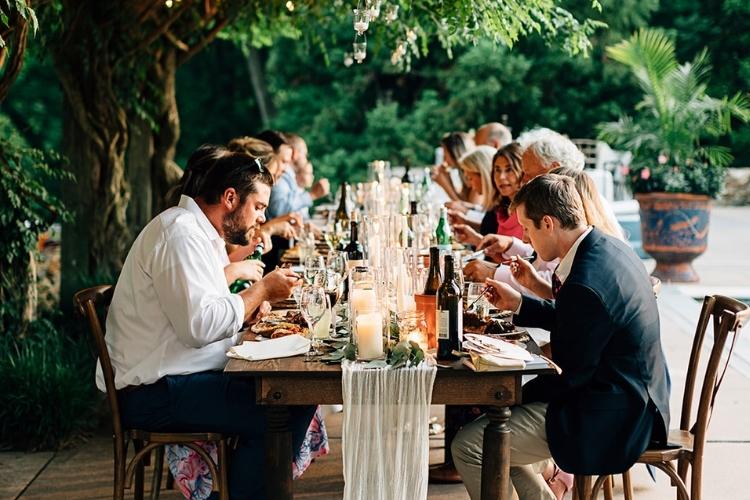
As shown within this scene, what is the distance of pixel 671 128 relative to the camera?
1016 centimetres

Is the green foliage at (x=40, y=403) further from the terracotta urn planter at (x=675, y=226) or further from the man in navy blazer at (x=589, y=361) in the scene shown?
the terracotta urn planter at (x=675, y=226)

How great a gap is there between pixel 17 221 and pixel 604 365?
10.6 feet

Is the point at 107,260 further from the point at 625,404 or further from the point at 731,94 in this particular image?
the point at 731,94

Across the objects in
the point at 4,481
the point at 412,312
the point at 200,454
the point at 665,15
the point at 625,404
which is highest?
the point at 665,15

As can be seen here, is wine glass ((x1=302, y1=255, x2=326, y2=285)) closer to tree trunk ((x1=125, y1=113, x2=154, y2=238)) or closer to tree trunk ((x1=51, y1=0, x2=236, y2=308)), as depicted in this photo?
tree trunk ((x1=51, y1=0, x2=236, y2=308))

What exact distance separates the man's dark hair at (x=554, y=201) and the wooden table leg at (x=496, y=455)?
61 centimetres

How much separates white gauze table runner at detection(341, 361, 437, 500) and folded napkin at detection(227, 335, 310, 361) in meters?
0.20

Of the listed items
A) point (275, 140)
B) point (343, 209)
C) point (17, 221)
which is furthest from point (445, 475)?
point (275, 140)

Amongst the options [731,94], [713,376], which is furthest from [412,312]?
[731,94]

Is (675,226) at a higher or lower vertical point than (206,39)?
lower

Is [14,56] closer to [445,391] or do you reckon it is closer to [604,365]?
[445,391]

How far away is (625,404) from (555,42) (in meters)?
3.28

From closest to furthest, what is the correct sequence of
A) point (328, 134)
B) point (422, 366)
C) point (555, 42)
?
point (422, 366) < point (555, 42) < point (328, 134)

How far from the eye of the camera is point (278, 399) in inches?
108
